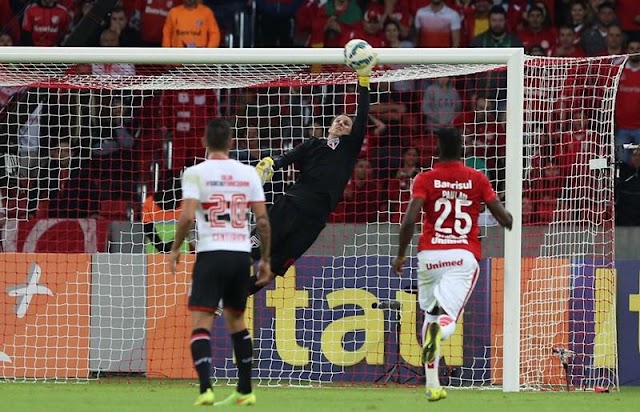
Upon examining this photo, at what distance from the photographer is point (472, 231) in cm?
1105

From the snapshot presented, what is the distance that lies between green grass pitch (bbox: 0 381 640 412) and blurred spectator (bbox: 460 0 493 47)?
273 inches

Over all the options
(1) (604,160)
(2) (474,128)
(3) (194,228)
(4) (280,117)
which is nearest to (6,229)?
(3) (194,228)

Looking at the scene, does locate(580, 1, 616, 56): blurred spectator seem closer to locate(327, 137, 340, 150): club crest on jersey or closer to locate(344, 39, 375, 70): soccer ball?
locate(327, 137, 340, 150): club crest on jersey

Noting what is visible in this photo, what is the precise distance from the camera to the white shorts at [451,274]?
11.0 m

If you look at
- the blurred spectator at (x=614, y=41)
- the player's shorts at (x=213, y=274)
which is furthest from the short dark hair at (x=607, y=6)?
the player's shorts at (x=213, y=274)

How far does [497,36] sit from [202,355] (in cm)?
1023

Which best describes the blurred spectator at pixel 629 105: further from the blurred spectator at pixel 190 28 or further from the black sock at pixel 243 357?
the black sock at pixel 243 357

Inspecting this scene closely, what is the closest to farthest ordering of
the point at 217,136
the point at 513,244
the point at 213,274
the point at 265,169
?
the point at 213,274 → the point at 217,136 → the point at 265,169 → the point at 513,244

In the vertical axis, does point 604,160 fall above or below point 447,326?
above

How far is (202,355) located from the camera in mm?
9914

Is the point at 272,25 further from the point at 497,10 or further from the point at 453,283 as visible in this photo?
the point at 453,283

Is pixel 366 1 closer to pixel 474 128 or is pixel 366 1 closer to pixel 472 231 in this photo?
pixel 474 128

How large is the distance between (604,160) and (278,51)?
3.35 metres

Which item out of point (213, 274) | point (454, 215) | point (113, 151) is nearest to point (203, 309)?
point (213, 274)
